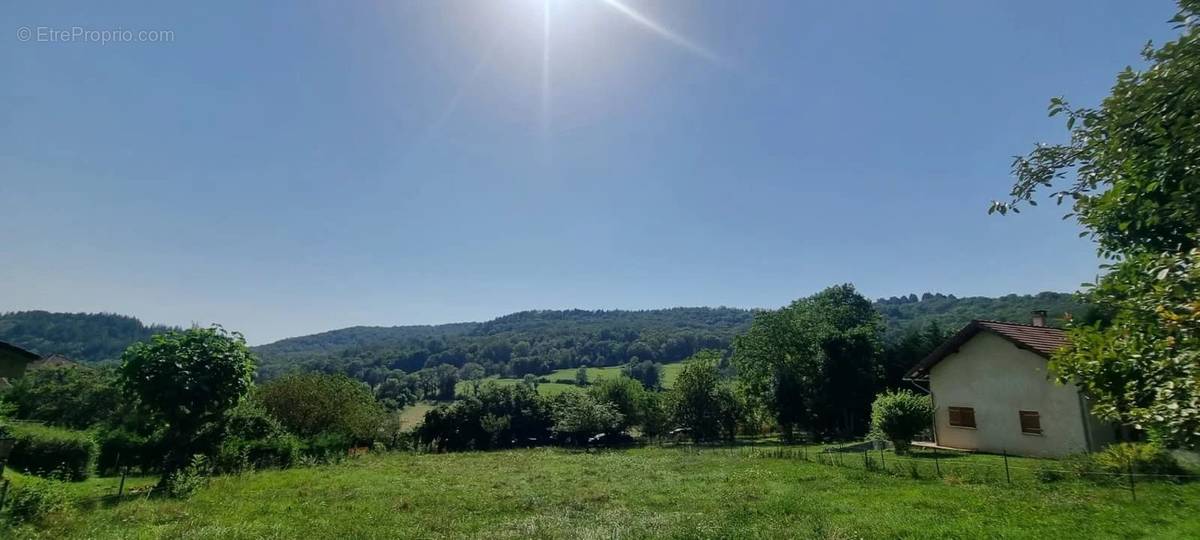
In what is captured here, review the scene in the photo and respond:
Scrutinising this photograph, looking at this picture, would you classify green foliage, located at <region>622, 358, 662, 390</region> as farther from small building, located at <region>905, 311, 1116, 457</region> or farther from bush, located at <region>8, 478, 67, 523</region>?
bush, located at <region>8, 478, 67, 523</region>

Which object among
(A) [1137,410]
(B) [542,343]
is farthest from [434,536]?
(B) [542,343]

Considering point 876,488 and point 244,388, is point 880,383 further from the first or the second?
point 244,388

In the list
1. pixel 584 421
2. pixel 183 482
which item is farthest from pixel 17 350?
pixel 584 421

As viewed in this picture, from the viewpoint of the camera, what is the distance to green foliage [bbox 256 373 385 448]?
32875 mm

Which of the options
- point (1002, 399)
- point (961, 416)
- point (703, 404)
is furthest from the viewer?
point (703, 404)

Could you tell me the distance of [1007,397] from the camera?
77.9 feet

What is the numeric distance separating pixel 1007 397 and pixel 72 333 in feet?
686

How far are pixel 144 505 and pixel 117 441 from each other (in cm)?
1293

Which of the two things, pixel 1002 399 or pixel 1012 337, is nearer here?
pixel 1012 337

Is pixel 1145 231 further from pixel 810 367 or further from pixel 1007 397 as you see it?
pixel 810 367

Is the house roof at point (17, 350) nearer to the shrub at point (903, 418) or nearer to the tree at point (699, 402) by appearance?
the shrub at point (903, 418)

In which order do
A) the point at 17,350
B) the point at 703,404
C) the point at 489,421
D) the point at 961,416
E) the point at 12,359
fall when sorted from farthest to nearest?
the point at 703,404 → the point at 489,421 → the point at 961,416 → the point at 12,359 → the point at 17,350

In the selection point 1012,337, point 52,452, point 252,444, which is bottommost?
point 252,444

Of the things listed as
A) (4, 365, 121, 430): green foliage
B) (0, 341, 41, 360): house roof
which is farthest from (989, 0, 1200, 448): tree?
(4, 365, 121, 430): green foliage
